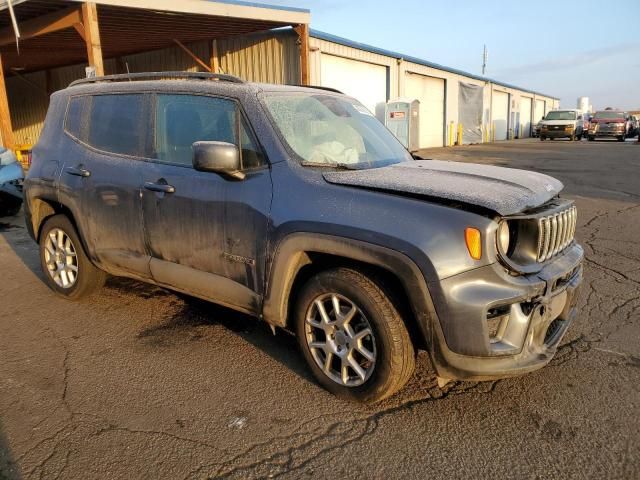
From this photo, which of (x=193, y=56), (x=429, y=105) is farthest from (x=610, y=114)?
(x=193, y=56)

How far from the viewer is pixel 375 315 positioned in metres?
2.68

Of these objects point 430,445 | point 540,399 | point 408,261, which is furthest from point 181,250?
point 540,399

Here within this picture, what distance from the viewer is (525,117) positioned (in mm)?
45656

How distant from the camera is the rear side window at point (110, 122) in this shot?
3920 mm

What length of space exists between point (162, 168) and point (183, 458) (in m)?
2.06

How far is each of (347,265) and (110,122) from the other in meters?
2.54

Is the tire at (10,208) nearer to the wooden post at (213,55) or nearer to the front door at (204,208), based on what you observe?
the front door at (204,208)

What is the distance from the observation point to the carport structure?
35.8ft

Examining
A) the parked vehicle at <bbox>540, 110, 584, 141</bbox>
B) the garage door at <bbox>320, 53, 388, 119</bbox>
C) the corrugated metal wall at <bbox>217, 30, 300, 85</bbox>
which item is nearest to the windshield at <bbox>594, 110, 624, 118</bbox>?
the parked vehicle at <bbox>540, 110, 584, 141</bbox>

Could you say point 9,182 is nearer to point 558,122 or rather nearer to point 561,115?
point 558,122

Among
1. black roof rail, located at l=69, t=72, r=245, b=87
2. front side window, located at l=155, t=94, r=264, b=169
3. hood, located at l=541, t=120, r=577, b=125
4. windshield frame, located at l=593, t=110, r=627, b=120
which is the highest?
windshield frame, located at l=593, t=110, r=627, b=120

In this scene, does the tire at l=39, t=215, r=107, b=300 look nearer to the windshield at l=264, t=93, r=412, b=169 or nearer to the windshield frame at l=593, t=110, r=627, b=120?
the windshield at l=264, t=93, r=412, b=169

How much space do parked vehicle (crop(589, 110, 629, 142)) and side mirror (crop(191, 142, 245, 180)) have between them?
1372 inches

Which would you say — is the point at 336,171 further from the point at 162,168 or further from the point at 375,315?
the point at 162,168
